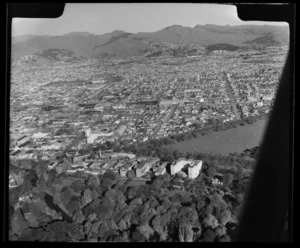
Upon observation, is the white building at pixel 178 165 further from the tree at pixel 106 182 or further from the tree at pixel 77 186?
the tree at pixel 77 186

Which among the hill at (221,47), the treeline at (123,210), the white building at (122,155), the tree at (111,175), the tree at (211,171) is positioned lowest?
the treeline at (123,210)

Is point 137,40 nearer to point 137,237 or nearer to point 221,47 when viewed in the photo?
point 221,47

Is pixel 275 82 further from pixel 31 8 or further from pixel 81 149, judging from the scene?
pixel 31 8

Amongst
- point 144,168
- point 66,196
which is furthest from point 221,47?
point 66,196

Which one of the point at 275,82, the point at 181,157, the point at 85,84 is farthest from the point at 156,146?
the point at 275,82

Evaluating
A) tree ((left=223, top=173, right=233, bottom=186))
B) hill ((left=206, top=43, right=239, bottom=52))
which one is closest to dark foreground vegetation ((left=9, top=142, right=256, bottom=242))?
tree ((left=223, top=173, right=233, bottom=186))

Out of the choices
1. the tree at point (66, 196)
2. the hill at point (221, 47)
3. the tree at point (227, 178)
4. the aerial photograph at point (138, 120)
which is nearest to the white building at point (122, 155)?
the aerial photograph at point (138, 120)

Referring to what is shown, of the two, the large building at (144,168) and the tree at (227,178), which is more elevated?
the large building at (144,168)

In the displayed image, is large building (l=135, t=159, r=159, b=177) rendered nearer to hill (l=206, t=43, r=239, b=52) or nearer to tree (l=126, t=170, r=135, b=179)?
tree (l=126, t=170, r=135, b=179)
